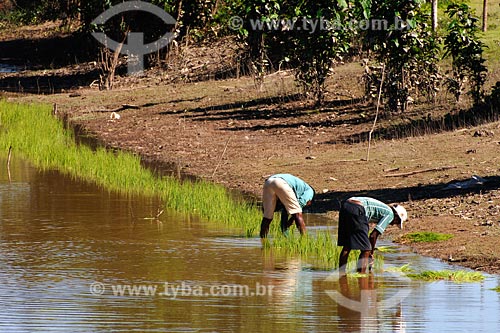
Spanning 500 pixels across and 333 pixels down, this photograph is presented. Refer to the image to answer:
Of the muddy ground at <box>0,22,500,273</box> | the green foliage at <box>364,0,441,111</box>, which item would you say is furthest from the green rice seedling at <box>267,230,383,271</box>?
the green foliage at <box>364,0,441,111</box>

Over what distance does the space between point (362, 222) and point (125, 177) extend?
7.49 metres

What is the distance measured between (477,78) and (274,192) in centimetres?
1029

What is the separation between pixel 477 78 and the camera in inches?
848

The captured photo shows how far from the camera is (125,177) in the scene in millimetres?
17562

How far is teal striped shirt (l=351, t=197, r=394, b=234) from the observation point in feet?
35.6

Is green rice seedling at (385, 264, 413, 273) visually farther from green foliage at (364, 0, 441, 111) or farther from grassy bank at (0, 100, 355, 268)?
green foliage at (364, 0, 441, 111)

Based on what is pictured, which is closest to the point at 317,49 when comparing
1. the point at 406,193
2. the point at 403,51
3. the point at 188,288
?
the point at 403,51

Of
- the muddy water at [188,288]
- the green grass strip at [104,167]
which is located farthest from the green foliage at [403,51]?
the muddy water at [188,288]

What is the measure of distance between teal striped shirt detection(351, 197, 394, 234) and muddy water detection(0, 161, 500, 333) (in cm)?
54

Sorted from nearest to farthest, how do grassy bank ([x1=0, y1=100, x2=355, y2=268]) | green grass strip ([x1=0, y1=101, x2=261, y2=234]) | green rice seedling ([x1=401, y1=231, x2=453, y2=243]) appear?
grassy bank ([x1=0, y1=100, x2=355, y2=268]), green rice seedling ([x1=401, y1=231, x2=453, y2=243]), green grass strip ([x1=0, y1=101, x2=261, y2=234])

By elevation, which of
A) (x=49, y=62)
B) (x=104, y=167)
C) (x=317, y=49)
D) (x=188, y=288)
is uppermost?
(x=49, y=62)

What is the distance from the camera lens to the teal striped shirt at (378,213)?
427 inches

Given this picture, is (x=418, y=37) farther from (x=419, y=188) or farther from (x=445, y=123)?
(x=419, y=188)

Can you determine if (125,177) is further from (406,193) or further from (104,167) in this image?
(406,193)
